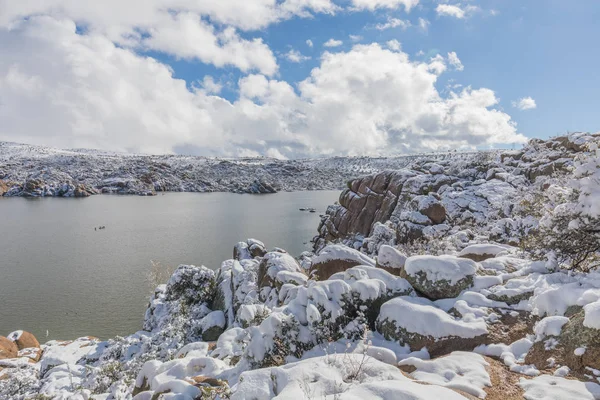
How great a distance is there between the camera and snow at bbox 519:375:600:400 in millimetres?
4637

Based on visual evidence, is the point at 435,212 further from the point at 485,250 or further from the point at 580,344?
the point at 580,344

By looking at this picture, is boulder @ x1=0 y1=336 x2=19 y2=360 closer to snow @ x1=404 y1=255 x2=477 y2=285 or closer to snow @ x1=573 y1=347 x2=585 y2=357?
snow @ x1=404 y1=255 x2=477 y2=285

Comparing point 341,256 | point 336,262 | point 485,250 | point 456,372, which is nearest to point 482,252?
point 485,250

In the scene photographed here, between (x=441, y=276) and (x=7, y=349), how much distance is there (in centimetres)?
2240

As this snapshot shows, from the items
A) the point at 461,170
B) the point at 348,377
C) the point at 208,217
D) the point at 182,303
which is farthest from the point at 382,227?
the point at 208,217

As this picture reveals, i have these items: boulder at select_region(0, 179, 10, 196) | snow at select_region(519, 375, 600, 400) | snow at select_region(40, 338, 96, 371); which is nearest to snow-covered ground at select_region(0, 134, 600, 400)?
snow at select_region(519, 375, 600, 400)

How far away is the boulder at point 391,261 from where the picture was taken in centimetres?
1173

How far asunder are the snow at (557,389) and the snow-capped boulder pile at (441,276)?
3.37 m

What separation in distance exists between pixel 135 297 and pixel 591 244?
1193 inches

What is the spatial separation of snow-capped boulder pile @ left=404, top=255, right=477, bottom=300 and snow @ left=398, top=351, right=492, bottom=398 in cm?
247

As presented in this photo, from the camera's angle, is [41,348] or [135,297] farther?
[135,297]

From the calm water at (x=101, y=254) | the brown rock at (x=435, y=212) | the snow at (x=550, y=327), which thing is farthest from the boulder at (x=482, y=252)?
the calm water at (x=101, y=254)

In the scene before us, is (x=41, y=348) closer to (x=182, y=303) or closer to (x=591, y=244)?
(x=182, y=303)

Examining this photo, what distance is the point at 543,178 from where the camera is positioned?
1020 inches
